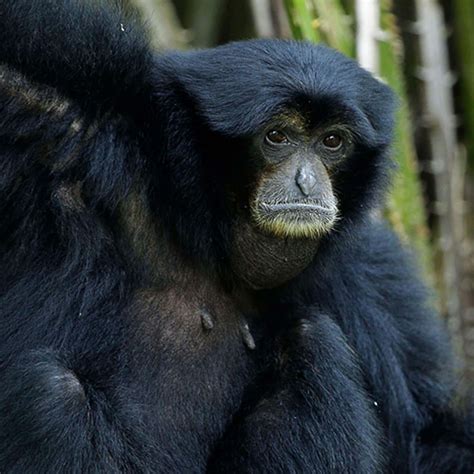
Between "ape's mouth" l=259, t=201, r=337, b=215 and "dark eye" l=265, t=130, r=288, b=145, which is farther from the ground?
"dark eye" l=265, t=130, r=288, b=145

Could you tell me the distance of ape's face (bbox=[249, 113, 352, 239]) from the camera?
655 cm

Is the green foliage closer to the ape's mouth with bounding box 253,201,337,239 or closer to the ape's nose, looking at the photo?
the ape's nose

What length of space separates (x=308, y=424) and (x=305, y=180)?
132cm

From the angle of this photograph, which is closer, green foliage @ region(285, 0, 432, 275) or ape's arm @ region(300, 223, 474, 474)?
ape's arm @ region(300, 223, 474, 474)

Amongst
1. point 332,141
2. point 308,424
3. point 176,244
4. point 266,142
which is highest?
point 266,142

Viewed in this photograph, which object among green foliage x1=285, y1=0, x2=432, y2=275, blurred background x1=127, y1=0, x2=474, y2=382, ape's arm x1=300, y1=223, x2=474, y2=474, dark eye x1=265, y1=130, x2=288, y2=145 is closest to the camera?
dark eye x1=265, y1=130, x2=288, y2=145

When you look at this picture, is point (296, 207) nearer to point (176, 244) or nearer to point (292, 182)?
point (292, 182)

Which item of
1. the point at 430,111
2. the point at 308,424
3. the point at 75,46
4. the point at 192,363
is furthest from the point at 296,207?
the point at 430,111

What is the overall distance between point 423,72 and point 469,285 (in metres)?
2.05

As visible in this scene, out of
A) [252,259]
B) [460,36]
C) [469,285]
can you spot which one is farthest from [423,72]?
[252,259]

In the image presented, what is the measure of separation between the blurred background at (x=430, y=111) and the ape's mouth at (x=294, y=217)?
2778 millimetres

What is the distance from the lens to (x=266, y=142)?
21.8 feet

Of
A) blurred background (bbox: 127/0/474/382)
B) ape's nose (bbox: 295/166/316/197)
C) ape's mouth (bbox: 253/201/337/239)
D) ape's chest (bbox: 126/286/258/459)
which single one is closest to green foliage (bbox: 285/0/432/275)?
blurred background (bbox: 127/0/474/382)

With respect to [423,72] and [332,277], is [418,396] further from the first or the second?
[423,72]
